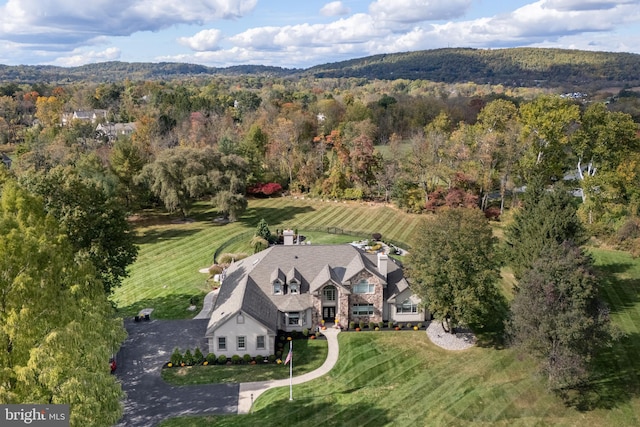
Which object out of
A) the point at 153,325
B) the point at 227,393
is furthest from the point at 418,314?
the point at 153,325

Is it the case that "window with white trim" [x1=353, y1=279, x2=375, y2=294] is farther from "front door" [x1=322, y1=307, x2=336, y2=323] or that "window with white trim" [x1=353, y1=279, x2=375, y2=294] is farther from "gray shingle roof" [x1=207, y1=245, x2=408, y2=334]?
"front door" [x1=322, y1=307, x2=336, y2=323]

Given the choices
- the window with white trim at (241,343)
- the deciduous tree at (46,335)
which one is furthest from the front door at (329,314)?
the deciduous tree at (46,335)

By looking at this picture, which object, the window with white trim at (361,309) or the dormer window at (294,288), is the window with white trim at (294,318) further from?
the window with white trim at (361,309)

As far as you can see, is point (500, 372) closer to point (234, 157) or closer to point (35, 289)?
point (35, 289)

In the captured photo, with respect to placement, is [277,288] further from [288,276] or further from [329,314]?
[329,314]

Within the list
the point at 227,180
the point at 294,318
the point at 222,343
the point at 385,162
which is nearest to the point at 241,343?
the point at 222,343
